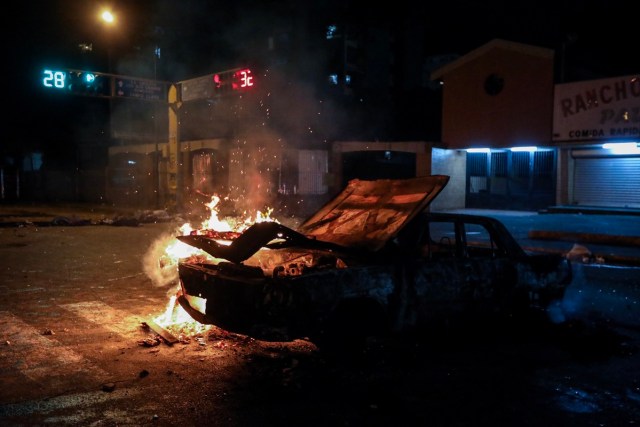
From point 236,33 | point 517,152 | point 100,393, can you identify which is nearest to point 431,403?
point 100,393

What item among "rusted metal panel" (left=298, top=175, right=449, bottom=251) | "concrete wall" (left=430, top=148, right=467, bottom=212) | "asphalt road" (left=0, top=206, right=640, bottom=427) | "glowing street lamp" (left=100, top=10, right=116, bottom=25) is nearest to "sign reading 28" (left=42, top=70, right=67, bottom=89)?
"glowing street lamp" (left=100, top=10, right=116, bottom=25)

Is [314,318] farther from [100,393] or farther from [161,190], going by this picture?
[161,190]

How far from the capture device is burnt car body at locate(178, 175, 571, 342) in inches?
183

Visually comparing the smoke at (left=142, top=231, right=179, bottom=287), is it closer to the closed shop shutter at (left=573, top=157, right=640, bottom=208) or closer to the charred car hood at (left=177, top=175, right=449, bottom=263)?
the charred car hood at (left=177, top=175, right=449, bottom=263)

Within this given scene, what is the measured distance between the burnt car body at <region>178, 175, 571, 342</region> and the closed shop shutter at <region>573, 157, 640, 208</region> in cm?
1459

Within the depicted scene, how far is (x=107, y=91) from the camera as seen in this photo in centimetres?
2022

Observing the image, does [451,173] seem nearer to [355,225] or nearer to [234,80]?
[234,80]

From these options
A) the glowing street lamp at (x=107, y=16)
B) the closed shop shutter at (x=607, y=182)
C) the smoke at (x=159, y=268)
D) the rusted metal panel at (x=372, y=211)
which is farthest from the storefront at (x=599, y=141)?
the glowing street lamp at (x=107, y=16)

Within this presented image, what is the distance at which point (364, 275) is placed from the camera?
16.1 feet

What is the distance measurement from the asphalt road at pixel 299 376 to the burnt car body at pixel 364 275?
0.36 metres

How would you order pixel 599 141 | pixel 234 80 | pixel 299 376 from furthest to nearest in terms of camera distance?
pixel 599 141 < pixel 234 80 < pixel 299 376

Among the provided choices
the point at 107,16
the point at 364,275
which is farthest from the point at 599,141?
the point at 107,16

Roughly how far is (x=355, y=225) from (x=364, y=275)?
964mm

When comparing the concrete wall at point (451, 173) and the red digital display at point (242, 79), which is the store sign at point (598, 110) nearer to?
the concrete wall at point (451, 173)
